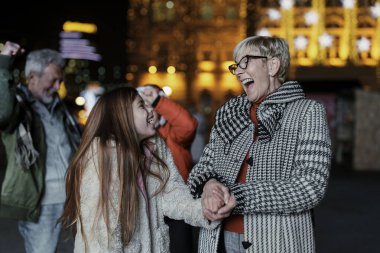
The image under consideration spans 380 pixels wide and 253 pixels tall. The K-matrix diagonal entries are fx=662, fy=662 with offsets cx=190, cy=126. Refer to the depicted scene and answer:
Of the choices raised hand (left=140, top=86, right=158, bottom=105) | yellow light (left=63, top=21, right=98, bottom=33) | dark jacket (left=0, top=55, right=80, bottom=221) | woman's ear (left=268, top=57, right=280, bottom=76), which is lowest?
dark jacket (left=0, top=55, right=80, bottom=221)

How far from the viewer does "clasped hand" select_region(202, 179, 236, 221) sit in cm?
240

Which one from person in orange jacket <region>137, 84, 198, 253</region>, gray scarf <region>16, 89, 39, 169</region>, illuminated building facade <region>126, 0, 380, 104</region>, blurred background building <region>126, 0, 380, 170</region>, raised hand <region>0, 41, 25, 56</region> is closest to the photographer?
raised hand <region>0, 41, 25, 56</region>

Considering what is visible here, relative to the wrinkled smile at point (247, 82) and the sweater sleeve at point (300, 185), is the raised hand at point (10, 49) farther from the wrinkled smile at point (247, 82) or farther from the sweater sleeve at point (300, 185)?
the sweater sleeve at point (300, 185)

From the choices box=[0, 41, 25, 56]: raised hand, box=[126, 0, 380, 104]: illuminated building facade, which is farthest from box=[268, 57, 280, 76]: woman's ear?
box=[126, 0, 380, 104]: illuminated building facade

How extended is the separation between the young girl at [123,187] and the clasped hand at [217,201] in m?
0.02

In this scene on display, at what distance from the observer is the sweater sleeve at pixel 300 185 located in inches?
93.4

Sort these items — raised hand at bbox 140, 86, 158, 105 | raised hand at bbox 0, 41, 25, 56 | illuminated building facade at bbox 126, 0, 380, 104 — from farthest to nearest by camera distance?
1. illuminated building facade at bbox 126, 0, 380, 104
2. raised hand at bbox 140, 86, 158, 105
3. raised hand at bbox 0, 41, 25, 56

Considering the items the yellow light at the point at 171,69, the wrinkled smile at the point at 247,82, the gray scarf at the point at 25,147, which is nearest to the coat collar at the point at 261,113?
the wrinkled smile at the point at 247,82

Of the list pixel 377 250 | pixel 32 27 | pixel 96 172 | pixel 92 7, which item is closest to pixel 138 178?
pixel 96 172

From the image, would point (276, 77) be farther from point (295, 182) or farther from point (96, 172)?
point (96, 172)

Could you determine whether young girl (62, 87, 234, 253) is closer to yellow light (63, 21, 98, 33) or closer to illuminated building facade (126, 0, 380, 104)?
illuminated building facade (126, 0, 380, 104)

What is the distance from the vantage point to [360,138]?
16578 mm

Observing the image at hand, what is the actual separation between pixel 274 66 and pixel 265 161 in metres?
0.41

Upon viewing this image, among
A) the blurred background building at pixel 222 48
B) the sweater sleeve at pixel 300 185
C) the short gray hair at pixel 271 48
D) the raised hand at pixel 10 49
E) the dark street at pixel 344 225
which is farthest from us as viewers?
the blurred background building at pixel 222 48
